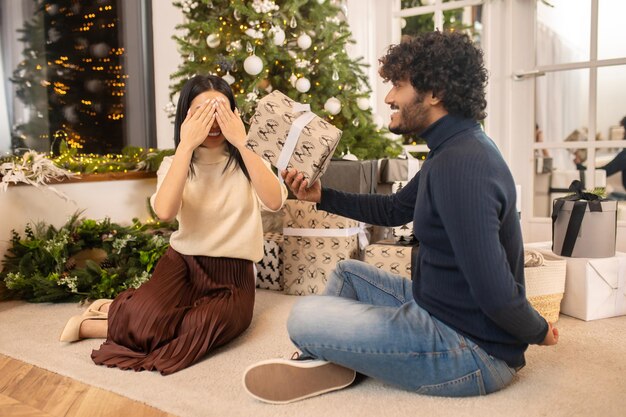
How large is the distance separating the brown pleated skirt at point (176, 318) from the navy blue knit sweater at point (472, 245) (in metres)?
0.70

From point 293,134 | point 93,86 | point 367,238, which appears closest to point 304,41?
point 367,238

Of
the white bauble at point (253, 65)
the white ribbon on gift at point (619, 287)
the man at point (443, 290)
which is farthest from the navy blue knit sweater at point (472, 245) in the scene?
the white bauble at point (253, 65)

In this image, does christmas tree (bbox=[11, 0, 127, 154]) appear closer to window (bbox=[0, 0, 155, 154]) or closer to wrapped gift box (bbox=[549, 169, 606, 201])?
window (bbox=[0, 0, 155, 154])

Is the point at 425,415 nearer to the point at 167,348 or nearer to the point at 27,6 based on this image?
the point at 167,348

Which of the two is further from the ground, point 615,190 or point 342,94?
point 342,94

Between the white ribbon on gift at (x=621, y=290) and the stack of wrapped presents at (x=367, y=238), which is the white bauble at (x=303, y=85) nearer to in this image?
the stack of wrapped presents at (x=367, y=238)

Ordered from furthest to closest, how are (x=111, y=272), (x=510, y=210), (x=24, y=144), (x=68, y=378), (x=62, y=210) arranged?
(x=24, y=144)
(x=62, y=210)
(x=111, y=272)
(x=68, y=378)
(x=510, y=210)

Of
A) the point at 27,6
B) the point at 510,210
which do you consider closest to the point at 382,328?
the point at 510,210

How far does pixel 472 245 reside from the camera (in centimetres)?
130

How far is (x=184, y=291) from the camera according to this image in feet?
6.79

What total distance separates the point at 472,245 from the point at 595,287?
1.31 meters

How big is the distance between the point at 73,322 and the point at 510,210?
1482 mm

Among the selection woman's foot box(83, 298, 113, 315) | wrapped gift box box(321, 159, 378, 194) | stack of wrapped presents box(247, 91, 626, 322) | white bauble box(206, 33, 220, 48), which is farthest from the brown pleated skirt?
white bauble box(206, 33, 220, 48)

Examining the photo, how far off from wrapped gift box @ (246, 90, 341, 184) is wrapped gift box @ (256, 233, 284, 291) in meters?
1.16
